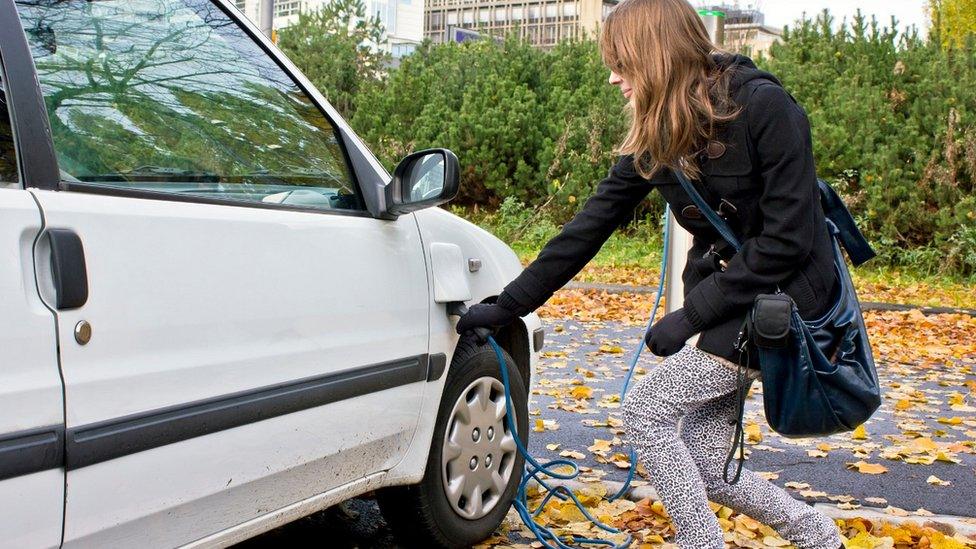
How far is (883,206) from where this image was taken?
45.4 feet

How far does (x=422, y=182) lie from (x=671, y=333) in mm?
876

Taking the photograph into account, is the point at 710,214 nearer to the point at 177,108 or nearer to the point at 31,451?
the point at 177,108

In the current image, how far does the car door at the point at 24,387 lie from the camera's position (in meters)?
2.06

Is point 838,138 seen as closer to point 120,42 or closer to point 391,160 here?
point 391,160

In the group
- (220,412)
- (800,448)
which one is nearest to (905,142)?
(800,448)

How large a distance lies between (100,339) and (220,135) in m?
0.86

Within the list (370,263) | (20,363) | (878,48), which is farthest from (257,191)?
(878,48)

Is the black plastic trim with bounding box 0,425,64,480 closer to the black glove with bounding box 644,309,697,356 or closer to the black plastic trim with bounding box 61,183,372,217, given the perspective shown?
the black plastic trim with bounding box 61,183,372,217

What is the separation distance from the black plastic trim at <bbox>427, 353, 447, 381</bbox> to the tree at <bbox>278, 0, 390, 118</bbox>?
53.9 feet

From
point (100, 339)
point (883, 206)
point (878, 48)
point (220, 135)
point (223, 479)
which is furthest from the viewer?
point (878, 48)

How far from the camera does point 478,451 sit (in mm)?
3842

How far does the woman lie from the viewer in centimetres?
284

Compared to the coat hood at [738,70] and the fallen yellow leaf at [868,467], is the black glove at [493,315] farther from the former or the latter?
the fallen yellow leaf at [868,467]

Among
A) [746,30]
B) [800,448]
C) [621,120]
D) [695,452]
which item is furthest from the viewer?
[746,30]
